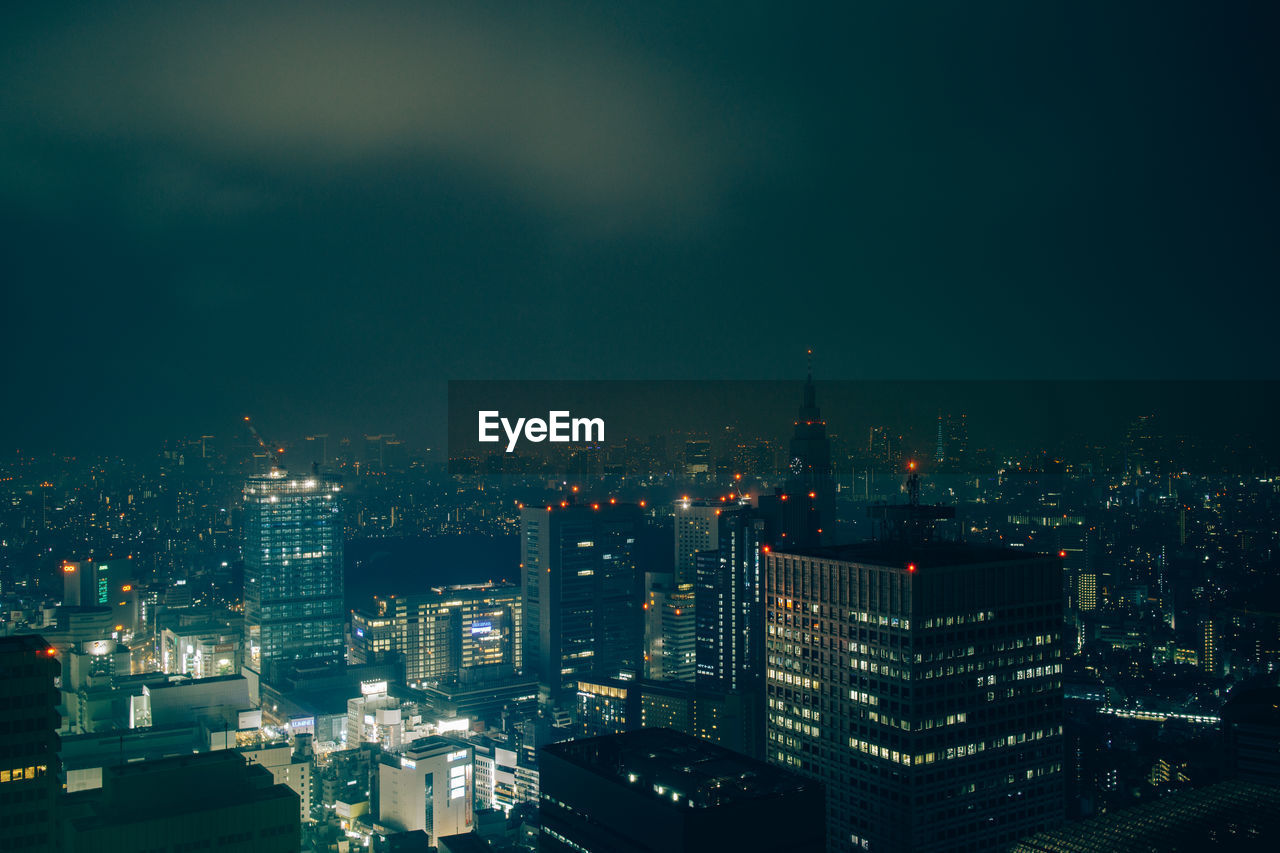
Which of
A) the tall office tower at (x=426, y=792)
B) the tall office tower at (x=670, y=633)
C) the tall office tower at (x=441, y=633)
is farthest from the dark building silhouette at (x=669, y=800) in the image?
the tall office tower at (x=441, y=633)

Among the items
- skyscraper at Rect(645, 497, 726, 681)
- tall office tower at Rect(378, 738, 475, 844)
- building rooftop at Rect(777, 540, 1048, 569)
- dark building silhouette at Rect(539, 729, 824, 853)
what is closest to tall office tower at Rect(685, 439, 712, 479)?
skyscraper at Rect(645, 497, 726, 681)

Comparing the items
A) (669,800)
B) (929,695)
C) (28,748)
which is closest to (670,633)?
(929,695)

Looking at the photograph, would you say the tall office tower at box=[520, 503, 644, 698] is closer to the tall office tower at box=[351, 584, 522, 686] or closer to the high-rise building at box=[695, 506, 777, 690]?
the tall office tower at box=[351, 584, 522, 686]

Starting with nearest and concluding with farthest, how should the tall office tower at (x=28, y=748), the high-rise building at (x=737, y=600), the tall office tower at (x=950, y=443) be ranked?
the tall office tower at (x=28, y=748), the tall office tower at (x=950, y=443), the high-rise building at (x=737, y=600)

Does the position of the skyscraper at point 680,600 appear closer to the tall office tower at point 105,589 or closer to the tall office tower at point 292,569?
the tall office tower at point 292,569

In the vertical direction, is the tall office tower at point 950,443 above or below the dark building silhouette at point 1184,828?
above

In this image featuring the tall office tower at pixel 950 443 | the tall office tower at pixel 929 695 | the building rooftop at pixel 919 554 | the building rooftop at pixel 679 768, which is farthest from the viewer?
the tall office tower at pixel 950 443
